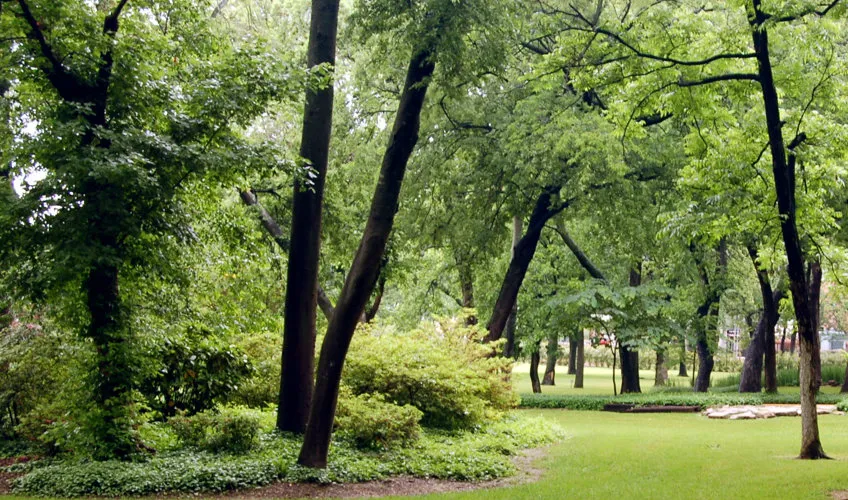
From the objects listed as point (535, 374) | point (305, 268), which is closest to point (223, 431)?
point (305, 268)

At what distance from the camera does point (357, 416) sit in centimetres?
1091

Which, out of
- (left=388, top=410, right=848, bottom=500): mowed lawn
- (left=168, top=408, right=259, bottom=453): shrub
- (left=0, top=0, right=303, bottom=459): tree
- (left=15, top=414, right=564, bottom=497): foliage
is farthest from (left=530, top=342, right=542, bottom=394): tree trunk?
(left=0, top=0, right=303, bottom=459): tree

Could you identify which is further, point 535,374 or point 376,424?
point 535,374

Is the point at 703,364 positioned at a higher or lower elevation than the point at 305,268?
lower

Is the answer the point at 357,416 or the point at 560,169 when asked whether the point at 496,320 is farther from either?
the point at 357,416

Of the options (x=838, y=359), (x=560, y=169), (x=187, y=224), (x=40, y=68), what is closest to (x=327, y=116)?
(x=187, y=224)

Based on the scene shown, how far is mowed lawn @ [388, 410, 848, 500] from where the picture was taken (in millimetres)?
8750

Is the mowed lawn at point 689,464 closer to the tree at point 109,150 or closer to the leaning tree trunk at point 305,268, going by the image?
the leaning tree trunk at point 305,268

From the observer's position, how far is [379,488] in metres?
9.23

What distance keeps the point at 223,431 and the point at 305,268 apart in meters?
2.56

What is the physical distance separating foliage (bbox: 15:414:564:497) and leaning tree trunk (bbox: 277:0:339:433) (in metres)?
0.56

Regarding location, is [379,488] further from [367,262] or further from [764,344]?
[764,344]

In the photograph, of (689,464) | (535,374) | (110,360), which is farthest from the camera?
(535,374)

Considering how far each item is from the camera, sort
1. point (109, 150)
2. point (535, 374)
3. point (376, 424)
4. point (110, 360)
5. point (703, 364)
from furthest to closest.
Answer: point (535, 374), point (703, 364), point (376, 424), point (110, 360), point (109, 150)
